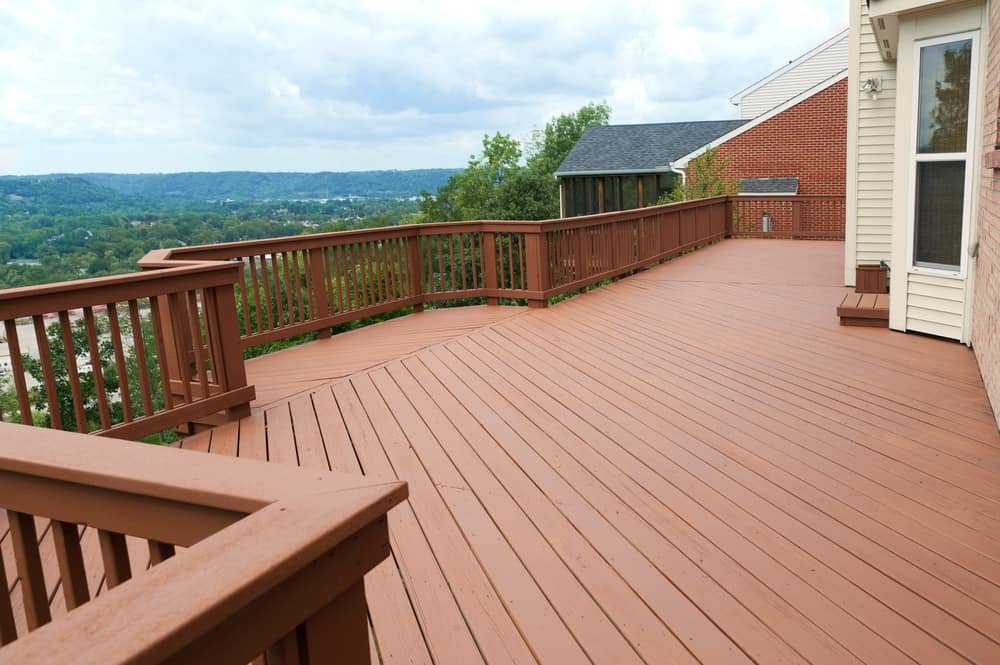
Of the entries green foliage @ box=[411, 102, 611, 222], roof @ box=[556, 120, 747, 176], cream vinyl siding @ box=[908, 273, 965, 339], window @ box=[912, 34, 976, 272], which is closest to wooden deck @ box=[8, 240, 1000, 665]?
cream vinyl siding @ box=[908, 273, 965, 339]

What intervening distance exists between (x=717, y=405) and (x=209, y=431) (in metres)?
3.02

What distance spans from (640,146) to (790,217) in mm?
11999

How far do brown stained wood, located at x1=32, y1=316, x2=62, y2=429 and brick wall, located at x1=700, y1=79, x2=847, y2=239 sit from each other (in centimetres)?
2013

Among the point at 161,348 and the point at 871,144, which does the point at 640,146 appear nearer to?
the point at 871,144

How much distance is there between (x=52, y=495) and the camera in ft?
4.25

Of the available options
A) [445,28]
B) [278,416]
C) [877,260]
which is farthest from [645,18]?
[278,416]

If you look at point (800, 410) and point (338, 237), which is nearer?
point (800, 410)

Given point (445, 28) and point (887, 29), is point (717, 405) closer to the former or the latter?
point (887, 29)

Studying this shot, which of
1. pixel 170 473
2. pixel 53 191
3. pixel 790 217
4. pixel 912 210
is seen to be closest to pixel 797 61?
pixel 790 217

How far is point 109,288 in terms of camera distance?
3.75m

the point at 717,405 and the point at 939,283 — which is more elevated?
the point at 939,283

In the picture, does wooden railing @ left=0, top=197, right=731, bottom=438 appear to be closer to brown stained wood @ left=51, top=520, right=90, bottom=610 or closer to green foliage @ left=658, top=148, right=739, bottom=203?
brown stained wood @ left=51, top=520, right=90, bottom=610

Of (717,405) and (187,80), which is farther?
(187,80)

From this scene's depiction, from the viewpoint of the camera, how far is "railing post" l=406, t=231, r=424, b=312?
300 inches
